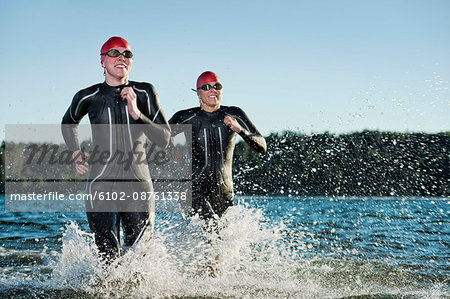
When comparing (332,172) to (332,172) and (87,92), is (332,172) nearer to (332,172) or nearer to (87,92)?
(332,172)

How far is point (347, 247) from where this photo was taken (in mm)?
9633

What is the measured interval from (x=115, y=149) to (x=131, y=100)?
1.75 feet

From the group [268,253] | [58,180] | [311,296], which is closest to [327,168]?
[58,180]

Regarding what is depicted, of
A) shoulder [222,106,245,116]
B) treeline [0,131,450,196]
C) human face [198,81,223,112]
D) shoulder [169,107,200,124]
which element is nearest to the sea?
shoulder [169,107,200,124]

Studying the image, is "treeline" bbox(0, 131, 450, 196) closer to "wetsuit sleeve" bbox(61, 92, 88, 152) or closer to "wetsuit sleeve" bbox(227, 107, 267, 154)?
"wetsuit sleeve" bbox(227, 107, 267, 154)

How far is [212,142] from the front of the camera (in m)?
5.64

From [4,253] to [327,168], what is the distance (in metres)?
45.5

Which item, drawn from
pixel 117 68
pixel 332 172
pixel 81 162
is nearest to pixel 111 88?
pixel 117 68

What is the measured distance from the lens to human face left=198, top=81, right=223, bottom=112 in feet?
19.0

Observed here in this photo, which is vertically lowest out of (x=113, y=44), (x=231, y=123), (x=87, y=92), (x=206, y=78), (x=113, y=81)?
(x=231, y=123)

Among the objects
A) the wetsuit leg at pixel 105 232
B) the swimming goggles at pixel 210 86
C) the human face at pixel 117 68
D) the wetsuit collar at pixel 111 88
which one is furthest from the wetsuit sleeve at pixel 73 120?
the swimming goggles at pixel 210 86

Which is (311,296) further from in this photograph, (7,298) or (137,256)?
(7,298)

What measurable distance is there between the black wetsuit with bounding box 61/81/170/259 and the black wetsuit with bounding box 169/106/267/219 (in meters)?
1.03

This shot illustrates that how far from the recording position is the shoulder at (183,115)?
5.70 metres
